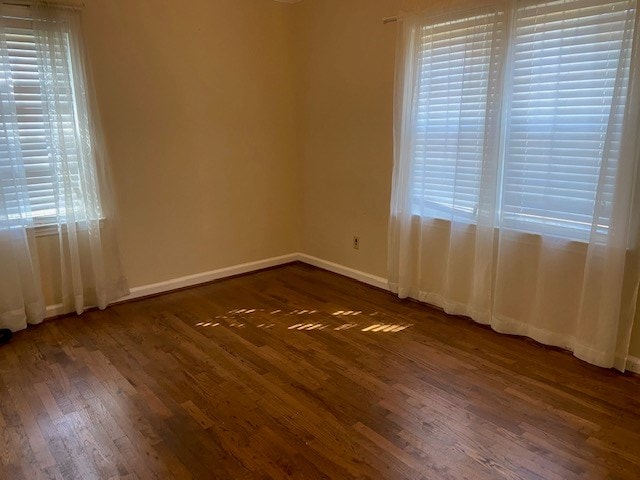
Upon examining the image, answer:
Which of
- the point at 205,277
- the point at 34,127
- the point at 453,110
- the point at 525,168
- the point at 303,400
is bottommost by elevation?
the point at 303,400

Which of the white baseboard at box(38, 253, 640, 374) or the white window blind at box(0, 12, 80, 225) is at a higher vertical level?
the white window blind at box(0, 12, 80, 225)

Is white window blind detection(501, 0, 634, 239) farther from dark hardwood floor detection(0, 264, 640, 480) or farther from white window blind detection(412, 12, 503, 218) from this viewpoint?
dark hardwood floor detection(0, 264, 640, 480)

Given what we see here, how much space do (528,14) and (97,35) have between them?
2866mm

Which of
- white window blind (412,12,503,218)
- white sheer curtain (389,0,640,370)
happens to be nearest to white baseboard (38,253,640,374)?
white sheer curtain (389,0,640,370)

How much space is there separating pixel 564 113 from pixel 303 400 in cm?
216

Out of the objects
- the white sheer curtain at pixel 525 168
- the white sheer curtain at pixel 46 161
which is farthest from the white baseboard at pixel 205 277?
the white sheer curtain at pixel 525 168

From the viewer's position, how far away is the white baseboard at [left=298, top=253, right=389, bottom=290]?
3.99 m

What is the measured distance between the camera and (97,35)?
129 inches

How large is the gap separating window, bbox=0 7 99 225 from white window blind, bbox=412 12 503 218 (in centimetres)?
239

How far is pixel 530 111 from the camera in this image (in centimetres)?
278

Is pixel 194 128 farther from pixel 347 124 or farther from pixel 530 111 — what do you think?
pixel 530 111

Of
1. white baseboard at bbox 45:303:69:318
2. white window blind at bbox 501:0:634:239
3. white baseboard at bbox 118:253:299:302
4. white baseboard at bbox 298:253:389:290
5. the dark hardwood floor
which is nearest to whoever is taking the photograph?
the dark hardwood floor

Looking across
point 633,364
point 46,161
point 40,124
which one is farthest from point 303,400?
point 40,124

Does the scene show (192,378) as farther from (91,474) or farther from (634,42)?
(634,42)
